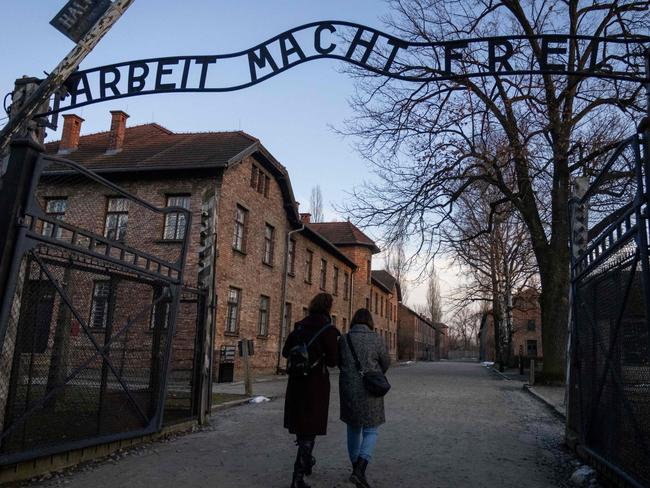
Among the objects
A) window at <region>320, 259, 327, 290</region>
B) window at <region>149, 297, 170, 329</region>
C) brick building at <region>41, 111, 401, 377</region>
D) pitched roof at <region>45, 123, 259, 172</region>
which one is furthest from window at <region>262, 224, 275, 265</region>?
window at <region>149, 297, 170, 329</region>

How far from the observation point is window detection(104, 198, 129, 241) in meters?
19.7

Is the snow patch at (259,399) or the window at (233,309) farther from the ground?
the window at (233,309)

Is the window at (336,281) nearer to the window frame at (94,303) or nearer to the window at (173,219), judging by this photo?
the window at (173,219)

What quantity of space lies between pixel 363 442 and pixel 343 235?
36.0m

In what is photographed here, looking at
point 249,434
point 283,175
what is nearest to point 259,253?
point 283,175

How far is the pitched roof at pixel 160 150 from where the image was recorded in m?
19.8

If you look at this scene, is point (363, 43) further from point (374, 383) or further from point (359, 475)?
point (359, 475)

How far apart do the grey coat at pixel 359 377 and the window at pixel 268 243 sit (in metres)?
17.8

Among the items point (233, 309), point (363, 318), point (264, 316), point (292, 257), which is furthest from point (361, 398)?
point (292, 257)

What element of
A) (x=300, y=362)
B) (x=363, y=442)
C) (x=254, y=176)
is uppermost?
(x=254, y=176)

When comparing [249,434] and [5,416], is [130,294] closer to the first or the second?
[5,416]

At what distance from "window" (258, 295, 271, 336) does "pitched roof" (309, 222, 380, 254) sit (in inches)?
668

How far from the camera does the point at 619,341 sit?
4738mm

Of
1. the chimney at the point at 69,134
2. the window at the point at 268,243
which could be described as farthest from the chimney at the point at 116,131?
the window at the point at 268,243
